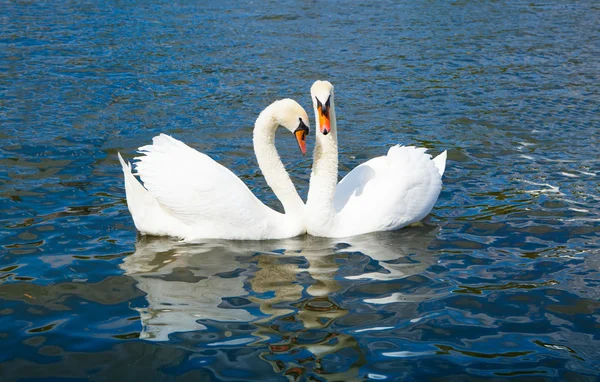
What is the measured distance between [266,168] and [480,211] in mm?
2392

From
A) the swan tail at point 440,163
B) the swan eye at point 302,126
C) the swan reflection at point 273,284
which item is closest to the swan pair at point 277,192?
the swan eye at point 302,126

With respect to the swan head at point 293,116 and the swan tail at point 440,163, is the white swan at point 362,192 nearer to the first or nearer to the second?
the swan head at point 293,116

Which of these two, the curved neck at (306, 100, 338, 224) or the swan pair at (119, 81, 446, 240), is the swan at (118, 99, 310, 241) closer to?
the swan pair at (119, 81, 446, 240)

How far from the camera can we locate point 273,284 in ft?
24.3

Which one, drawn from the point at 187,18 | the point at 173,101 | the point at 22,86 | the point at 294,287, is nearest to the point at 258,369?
the point at 294,287

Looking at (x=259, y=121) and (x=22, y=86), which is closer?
(x=259, y=121)

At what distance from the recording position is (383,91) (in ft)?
49.5

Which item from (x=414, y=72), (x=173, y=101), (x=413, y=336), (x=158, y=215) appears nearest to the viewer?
(x=413, y=336)

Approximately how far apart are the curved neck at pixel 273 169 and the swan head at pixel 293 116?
0.15 meters

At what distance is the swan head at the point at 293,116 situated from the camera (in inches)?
344

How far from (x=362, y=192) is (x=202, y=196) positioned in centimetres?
181

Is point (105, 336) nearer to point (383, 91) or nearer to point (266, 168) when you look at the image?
point (266, 168)

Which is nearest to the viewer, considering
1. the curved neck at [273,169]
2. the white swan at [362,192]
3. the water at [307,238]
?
the water at [307,238]

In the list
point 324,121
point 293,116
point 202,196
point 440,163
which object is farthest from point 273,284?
point 440,163
